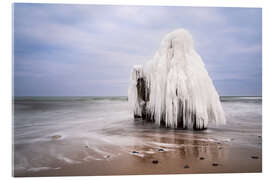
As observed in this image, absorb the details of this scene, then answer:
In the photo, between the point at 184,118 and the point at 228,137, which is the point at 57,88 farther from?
the point at 228,137

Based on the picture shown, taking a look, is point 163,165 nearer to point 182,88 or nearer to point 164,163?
point 164,163

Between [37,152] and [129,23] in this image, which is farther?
[129,23]

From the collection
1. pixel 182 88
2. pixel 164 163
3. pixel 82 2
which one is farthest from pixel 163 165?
pixel 82 2

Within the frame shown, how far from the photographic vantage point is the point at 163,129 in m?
4.48

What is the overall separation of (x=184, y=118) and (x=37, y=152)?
3.07 m

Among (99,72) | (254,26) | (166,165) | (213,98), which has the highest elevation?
(254,26)

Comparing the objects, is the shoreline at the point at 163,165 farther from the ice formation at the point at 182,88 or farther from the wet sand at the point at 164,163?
the ice formation at the point at 182,88

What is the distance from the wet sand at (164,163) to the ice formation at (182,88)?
1101 millimetres

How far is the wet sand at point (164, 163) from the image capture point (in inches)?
112

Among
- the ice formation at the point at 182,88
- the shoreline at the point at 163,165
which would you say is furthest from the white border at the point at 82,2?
the ice formation at the point at 182,88

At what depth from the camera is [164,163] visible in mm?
2920
